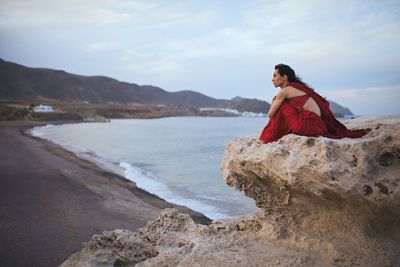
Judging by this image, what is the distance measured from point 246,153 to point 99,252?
198 centimetres

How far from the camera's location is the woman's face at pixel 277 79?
4316mm

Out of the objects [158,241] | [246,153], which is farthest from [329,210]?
[158,241]

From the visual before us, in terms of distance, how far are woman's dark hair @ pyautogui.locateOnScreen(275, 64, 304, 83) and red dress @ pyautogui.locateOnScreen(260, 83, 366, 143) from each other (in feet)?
0.38

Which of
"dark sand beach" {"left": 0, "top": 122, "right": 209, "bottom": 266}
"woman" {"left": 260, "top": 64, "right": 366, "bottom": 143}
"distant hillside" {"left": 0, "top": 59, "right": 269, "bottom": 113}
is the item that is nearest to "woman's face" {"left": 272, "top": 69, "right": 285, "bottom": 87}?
"woman" {"left": 260, "top": 64, "right": 366, "bottom": 143}

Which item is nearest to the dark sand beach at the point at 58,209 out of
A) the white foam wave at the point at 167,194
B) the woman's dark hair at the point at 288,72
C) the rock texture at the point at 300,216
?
the white foam wave at the point at 167,194

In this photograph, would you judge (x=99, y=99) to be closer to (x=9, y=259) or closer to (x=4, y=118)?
(x=4, y=118)

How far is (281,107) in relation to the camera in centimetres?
414

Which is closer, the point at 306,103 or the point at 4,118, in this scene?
the point at 306,103

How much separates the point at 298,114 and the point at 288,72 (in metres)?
0.57

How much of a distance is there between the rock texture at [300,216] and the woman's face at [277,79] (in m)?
0.66

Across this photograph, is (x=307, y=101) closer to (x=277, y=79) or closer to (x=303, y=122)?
(x=303, y=122)

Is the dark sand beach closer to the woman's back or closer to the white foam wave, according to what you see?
the white foam wave

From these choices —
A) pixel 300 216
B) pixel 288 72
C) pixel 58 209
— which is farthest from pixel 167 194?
pixel 288 72

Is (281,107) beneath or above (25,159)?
above
